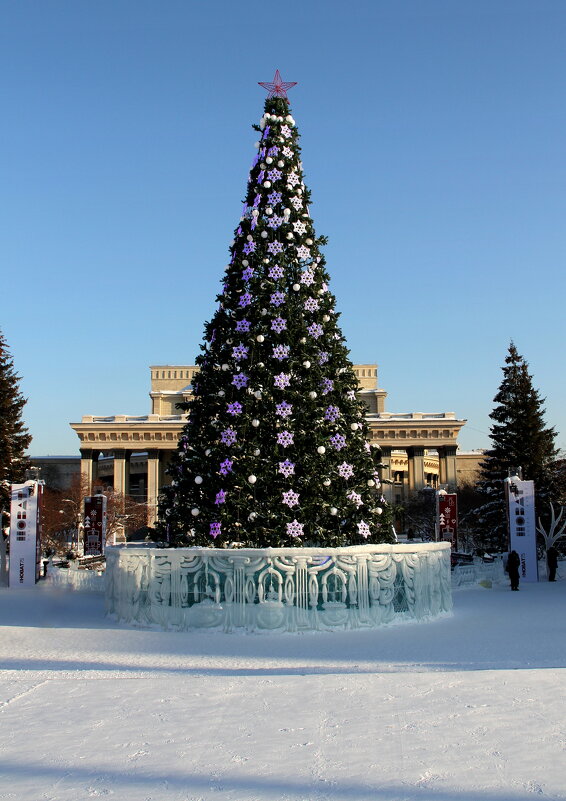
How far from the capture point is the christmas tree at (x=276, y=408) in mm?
11453

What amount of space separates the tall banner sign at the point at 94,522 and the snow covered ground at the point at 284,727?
1559 cm

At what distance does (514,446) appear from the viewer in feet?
105

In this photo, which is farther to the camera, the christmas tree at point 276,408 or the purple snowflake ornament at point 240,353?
the purple snowflake ornament at point 240,353

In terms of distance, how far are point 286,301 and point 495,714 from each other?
7.83m

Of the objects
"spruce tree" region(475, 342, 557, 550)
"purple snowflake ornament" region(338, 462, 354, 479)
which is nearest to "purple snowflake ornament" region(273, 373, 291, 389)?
"purple snowflake ornament" region(338, 462, 354, 479)

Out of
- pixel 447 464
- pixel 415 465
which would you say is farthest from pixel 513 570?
pixel 415 465

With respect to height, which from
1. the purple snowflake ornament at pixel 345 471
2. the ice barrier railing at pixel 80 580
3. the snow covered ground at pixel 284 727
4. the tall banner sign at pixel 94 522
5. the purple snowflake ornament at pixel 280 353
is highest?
the purple snowflake ornament at pixel 280 353

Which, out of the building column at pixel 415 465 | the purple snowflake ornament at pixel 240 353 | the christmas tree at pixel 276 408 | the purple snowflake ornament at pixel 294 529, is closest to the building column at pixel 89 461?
the building column at pixel 415 465

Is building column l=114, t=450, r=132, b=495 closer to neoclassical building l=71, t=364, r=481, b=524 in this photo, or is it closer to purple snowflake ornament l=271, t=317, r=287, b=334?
neoclassical building l=71, t=364, r=481, b=524

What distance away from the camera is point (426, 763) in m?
4.24

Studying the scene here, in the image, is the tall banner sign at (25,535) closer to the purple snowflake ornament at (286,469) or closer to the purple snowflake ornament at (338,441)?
the purple snowflake ornament at (286,469)

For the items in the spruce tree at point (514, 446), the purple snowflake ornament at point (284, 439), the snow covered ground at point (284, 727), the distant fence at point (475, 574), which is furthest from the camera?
the spruce tree at point (514, 446)

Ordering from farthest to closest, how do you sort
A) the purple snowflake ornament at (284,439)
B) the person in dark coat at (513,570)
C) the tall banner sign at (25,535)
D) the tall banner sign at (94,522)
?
the tall banner sign at (94,522) < the tall banner sign at (25,535) < the person in dark coat at (513,570) < the purple snowflake ornament at (284,439)

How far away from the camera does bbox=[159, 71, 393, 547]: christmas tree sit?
11453mm
